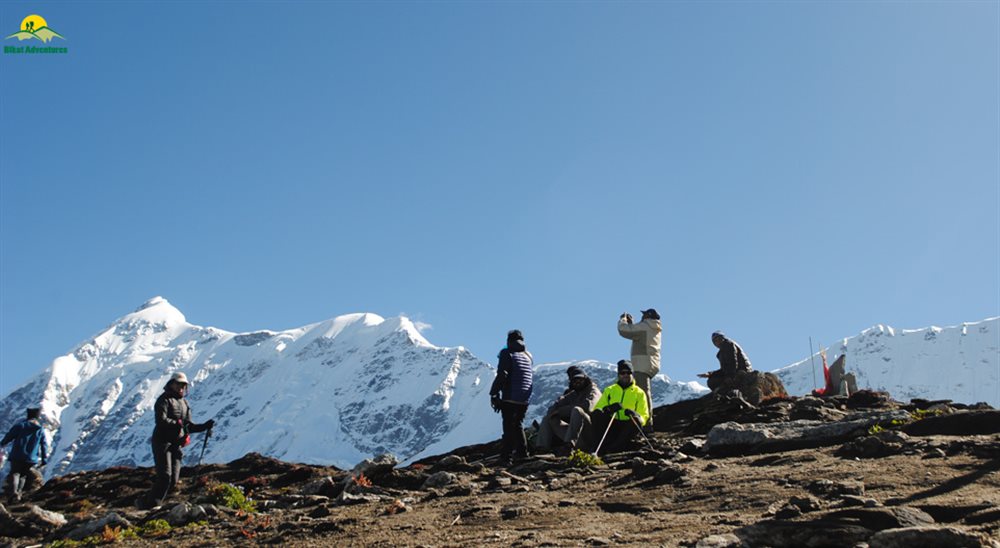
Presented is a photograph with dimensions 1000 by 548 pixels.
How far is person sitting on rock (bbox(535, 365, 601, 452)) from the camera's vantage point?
15453 millimetres

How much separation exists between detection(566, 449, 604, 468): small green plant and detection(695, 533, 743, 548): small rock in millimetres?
5655

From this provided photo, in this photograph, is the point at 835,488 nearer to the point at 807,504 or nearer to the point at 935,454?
the point at 807,504

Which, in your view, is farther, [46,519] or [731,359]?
[731,359]

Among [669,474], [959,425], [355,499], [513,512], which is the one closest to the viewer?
[513,512]

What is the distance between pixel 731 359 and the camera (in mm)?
21359

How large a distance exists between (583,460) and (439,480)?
2.07m

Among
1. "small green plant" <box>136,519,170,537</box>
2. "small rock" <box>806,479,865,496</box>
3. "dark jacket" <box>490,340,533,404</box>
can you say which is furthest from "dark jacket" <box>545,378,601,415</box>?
"small green plant" <box>136,519,170,537</box>

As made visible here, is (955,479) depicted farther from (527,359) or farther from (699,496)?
(527,359)

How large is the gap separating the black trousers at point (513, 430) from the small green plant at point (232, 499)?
170 inches

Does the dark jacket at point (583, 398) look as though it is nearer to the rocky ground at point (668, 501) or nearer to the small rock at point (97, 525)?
the rocky ground at point (668, 501)

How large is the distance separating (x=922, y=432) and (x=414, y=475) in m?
7.29

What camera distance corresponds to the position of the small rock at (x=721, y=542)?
261 inches

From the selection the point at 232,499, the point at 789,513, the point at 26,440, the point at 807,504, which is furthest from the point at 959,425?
the point at 26,440

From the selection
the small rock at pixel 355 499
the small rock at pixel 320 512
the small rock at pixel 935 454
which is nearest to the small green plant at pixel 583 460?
the small rock at pixel 355 499
